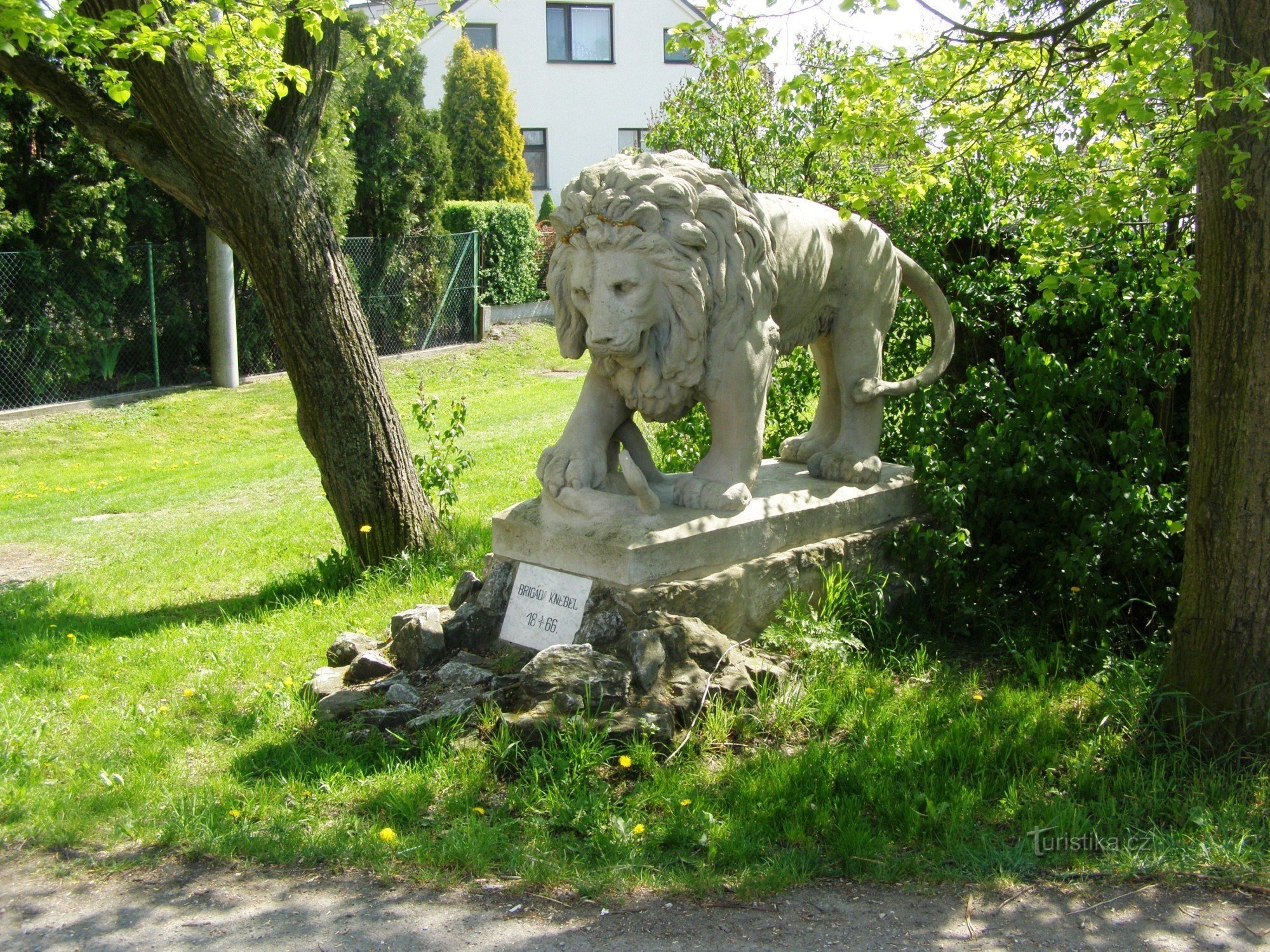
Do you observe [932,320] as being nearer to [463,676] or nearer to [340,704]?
[463,676]

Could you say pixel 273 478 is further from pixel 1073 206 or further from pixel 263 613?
pixel 1073 206

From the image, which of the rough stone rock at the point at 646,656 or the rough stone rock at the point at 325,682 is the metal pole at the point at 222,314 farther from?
the rough stone rock at the point at 646,656

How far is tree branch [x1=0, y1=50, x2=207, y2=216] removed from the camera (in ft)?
19.4

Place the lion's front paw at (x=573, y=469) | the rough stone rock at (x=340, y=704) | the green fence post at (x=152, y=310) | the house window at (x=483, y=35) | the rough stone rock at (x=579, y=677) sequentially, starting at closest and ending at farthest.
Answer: the rough stone rock at (x=579, y=677) < the rough stone rock at (x=340, y=704) < the lion's front paw at (x=573, y=469) < the green fence post at (x=152, y=310) < the house window at (x=483, y=35)

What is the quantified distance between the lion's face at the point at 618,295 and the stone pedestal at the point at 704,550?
2.20 feet

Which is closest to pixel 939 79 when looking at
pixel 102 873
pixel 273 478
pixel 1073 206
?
pixel 1073 206

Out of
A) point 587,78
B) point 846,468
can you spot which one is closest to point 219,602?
point 846,468

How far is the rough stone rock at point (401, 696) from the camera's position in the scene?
4270 millimetres

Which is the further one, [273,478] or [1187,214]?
[273,478]

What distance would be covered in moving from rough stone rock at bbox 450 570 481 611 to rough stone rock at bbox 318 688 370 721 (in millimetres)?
667

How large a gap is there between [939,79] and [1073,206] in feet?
2.79

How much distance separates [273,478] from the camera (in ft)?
34.4

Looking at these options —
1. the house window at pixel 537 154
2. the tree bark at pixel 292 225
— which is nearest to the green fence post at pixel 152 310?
the tree bark at pixel 292 225

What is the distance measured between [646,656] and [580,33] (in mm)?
23687
